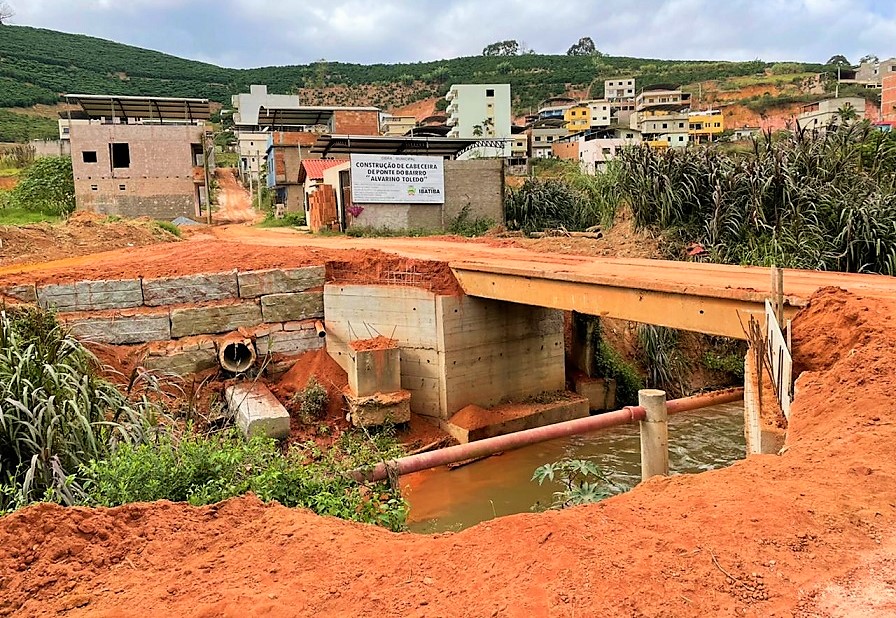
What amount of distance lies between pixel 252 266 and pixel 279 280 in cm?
63

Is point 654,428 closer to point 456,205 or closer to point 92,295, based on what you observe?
point 92,295

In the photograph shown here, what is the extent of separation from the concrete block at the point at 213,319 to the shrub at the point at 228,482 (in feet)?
26.4

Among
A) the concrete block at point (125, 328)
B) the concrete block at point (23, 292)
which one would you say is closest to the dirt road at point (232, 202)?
the concrete block at point (125, 328)

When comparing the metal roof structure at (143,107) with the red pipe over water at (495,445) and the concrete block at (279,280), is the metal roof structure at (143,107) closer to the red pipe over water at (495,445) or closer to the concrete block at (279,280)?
the concrete block at (279,280)

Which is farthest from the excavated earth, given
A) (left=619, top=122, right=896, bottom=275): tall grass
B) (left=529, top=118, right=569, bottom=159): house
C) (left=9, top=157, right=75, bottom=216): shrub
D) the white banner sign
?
(left=529, top=118, right=569, bottom=159): house

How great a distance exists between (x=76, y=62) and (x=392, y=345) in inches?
3717

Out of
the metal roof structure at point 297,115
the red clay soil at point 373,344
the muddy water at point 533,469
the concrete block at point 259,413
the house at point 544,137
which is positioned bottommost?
the muddy water at point 533,469

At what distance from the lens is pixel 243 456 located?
16.5 feet

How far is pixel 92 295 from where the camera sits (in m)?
12.2

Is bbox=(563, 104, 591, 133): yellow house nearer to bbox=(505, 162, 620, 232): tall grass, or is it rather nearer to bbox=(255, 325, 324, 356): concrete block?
bbox=(505, 162, 620, 232): tall grass

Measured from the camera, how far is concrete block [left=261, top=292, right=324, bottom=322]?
13406 millimetres

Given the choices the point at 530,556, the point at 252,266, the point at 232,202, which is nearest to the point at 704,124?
the point at 232,202

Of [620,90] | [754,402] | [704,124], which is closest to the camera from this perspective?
[754,402]

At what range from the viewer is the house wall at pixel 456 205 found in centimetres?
2238
